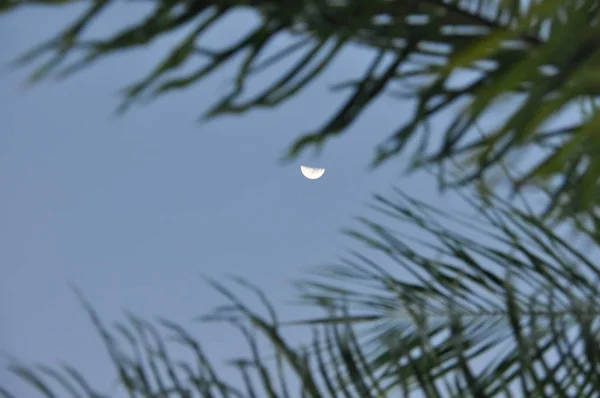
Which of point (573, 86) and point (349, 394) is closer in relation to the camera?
point (573, 86)

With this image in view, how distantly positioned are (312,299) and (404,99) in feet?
1.00

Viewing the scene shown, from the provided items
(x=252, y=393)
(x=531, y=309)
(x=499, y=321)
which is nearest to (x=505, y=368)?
(x=499, y=321)

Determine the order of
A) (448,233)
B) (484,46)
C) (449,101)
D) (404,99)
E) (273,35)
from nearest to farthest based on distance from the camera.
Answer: (484,46) → (273,35) → (449,101) → (404,99) → (448,233)

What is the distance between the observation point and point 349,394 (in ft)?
2.61

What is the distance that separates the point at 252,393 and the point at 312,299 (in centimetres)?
27

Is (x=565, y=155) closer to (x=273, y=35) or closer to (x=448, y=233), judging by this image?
(x=273, y=35)

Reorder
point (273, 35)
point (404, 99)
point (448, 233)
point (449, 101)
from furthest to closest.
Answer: point (448, 233), point (404, 99), point (449, 101), point (273, 35)

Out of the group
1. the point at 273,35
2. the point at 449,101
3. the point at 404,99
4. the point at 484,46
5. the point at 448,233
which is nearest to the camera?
the point at 484,46

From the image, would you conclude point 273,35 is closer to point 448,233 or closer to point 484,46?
point 484,46

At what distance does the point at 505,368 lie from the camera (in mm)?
898

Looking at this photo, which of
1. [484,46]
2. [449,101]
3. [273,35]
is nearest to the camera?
[484,46]

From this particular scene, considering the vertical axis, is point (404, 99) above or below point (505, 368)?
above

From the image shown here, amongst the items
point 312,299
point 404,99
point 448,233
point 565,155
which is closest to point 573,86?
point 565,155

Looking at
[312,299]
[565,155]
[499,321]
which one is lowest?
[565,155]
